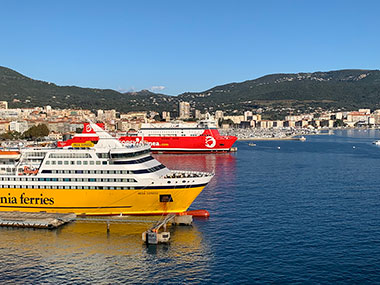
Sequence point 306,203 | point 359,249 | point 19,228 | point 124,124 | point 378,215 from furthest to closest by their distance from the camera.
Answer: point 124,124 < point 306,203 < point 378,215 < point 19,228 < point 359,249

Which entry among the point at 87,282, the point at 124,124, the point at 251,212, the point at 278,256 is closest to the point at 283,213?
the point at 251,212

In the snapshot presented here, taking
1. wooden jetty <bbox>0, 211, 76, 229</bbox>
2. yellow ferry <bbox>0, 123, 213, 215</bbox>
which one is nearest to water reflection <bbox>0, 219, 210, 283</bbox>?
wooden jetty <bbox>0, 211, 76, 229</bbox>

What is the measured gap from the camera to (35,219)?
32.4m

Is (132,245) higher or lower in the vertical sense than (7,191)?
lower

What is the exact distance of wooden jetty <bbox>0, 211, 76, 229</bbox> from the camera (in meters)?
31.8

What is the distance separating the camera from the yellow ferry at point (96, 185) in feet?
108

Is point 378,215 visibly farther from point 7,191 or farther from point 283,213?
point 7,191

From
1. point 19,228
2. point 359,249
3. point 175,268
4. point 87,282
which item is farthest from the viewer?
point 19,228

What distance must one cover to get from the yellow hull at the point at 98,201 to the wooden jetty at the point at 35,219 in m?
0.72

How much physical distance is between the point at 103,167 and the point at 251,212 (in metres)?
12.4

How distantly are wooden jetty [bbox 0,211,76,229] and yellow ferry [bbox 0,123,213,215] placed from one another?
768mm

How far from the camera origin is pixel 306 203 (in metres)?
40.1

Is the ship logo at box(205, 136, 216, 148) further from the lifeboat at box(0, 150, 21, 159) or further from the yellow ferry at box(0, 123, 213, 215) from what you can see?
the lifeboat at box(0, 150, 21, 159)

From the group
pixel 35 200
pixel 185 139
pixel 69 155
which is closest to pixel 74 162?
pixel 69 155
